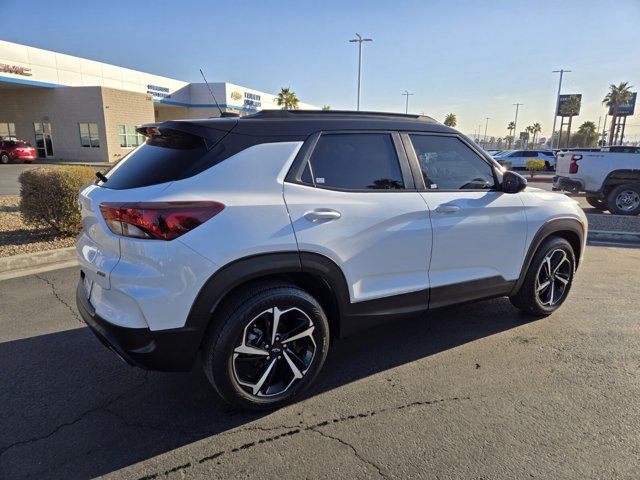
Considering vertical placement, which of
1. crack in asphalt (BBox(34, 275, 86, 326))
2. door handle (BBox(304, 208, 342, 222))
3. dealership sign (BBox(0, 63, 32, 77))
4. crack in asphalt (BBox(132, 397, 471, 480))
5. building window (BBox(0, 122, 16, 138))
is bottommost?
crack in asphalt (BBox(132, 397, 471, 480))

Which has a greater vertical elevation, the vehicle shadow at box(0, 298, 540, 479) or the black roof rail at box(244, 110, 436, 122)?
the black roof rail at box(244, 110, 436, 122)

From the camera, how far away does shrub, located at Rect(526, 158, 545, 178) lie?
2519cm

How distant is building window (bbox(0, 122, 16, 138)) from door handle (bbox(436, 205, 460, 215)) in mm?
38973

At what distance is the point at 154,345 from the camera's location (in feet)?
8.00

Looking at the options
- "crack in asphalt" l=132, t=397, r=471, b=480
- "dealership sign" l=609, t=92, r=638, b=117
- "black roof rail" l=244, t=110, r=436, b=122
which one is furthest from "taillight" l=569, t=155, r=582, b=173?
"dealership sign" l=609, t=92, r=638, b=117

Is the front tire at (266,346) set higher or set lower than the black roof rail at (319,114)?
lower

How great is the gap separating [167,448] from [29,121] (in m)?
→ 37.6

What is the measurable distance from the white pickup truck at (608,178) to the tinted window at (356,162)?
31.3ft

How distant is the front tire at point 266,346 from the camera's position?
2.57 metres

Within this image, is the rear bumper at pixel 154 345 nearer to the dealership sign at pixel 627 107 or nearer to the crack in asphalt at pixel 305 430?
the crack in asphalt at pixel 305 430

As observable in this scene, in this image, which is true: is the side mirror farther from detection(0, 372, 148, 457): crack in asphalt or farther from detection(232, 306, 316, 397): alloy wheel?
detection(0, 372, 148, 457): crack in asphalt

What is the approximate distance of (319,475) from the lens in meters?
2.30

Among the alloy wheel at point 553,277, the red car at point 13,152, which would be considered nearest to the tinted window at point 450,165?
the alloy wheel at point 553,277

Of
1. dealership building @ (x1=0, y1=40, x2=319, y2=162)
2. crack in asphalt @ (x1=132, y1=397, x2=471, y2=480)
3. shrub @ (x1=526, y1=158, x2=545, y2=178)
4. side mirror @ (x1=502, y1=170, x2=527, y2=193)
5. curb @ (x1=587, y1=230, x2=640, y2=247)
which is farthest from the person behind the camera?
dealership building @ (x1=0, y1=40, x2=319, y2=162)
